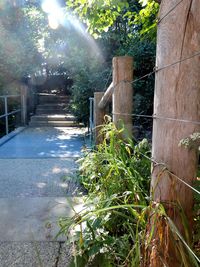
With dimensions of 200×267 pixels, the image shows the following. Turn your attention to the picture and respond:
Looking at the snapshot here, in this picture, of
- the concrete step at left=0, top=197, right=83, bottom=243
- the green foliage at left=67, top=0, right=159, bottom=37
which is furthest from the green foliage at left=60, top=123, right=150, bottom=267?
the green foliage at left=67, top=0, right=159, bottom=37

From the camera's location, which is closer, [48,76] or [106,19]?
[106,19]

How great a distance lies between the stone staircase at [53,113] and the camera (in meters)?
7.11

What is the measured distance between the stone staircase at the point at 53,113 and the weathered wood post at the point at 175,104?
5.79 meters

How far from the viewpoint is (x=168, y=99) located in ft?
3.06

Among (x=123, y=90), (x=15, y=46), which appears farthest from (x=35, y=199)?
(x=15, y=46)

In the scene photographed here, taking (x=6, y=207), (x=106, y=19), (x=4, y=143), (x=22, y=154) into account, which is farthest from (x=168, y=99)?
(x=4, y=143)

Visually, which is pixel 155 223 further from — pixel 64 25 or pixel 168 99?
pixel 64 25

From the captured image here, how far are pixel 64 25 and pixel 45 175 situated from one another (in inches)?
246

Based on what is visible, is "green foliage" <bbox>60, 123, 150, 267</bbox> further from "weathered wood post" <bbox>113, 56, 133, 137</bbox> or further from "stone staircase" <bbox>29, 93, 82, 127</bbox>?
"stone staircase" <bbox>29, 93, 82, 127</bbox>

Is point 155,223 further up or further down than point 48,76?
further down

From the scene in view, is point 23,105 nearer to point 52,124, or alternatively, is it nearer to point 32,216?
point 52,124

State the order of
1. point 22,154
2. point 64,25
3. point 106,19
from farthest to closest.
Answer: point 64,25, point 22,154, point 106,19

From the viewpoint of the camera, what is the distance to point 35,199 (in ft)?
7.48

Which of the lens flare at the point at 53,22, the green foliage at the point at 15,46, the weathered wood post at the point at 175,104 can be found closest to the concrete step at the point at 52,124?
the green foliage at the point at 15,46
